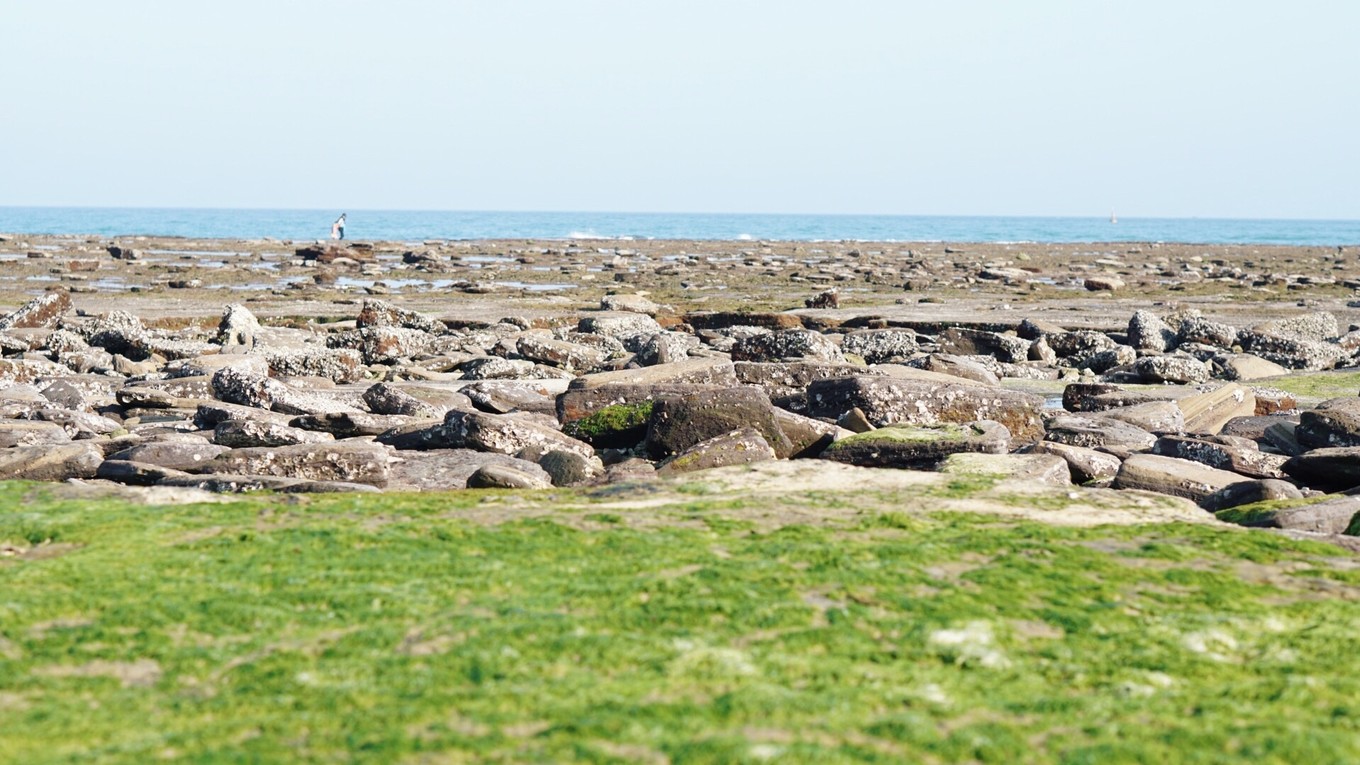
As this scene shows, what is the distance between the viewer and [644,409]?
18562 mm

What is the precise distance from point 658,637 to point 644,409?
10435 mm

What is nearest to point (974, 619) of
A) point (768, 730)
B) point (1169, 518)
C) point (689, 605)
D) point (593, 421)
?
point (689, 605)

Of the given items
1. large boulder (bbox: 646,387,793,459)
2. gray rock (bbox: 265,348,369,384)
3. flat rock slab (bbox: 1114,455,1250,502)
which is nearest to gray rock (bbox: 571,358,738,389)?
large boulder (bbox: 646,387,793,459)

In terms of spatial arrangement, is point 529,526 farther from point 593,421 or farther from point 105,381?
point 105,381

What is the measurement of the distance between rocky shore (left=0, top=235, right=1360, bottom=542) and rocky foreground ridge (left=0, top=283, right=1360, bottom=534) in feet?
0.16

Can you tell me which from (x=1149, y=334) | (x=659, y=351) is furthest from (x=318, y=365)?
(x=1149, y=334)

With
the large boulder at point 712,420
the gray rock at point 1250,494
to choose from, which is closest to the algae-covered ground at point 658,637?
the gray rock at point 1250,494

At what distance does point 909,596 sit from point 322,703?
4.05m

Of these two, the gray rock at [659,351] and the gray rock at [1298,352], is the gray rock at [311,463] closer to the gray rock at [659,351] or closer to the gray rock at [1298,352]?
the gray rock at [659,351]

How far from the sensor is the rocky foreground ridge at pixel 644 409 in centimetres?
1535

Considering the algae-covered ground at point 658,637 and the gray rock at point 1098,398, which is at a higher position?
the algae-covered ground at point 658,637

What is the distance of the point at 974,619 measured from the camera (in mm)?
8656

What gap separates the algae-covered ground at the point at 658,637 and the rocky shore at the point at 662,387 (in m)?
3.07

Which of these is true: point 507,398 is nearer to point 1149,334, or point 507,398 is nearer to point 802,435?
point 802,435
